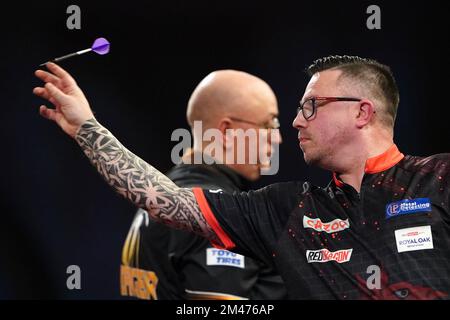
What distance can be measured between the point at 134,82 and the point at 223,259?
8.22 ft

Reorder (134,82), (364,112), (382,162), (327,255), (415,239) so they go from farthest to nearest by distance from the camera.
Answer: (134,82) < (364,112) < (382,162) < (327,255) < (415,239)

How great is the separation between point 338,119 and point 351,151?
0.40 feet

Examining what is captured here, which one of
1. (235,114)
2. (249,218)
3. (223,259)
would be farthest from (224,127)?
(249,218)

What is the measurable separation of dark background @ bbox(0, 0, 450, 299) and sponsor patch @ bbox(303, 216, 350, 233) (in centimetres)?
243

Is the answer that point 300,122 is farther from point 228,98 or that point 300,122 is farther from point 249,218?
point 228,98

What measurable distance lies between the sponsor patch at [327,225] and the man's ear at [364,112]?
36cm

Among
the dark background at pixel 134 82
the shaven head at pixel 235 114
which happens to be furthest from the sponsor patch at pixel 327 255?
the dark background at pixel 134 82

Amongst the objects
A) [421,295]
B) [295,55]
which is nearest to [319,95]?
[421,295]

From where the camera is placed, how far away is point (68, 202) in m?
5.14

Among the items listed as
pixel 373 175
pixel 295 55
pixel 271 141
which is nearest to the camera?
pixel 373 175

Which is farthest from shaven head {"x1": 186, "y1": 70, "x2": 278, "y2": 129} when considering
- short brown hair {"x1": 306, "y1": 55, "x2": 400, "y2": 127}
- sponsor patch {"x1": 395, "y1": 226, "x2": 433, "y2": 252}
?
sponsor patch {"x1": 395, "y1": 226, "x2": 433, "y2": 252}

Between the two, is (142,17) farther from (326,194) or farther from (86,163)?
(326,194)

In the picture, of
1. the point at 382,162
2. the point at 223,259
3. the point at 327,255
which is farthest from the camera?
the point at 223,259

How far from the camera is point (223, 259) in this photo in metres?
3.03
